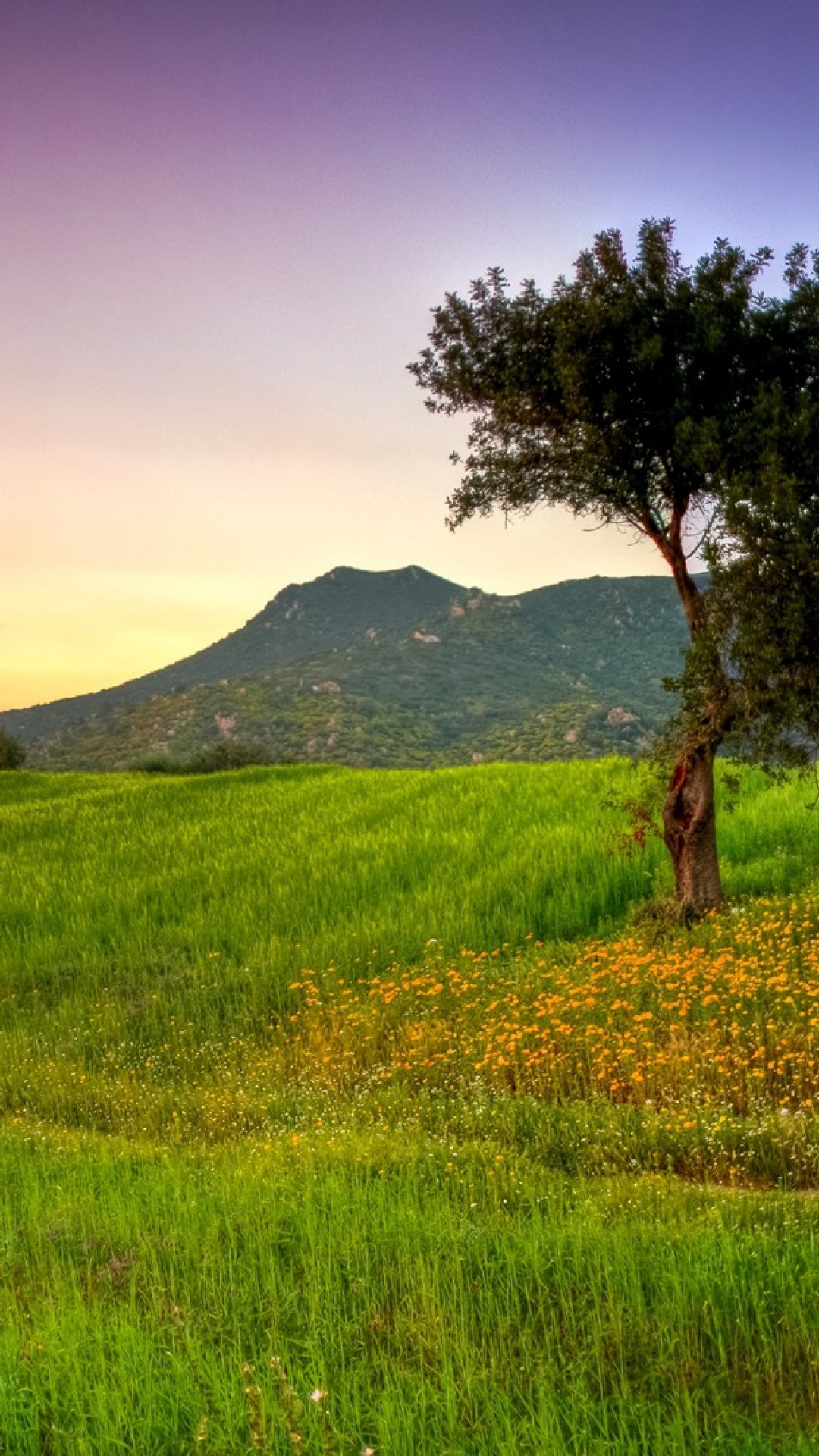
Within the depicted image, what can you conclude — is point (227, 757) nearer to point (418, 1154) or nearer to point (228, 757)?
point (228, 757)

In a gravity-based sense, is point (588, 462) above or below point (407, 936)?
above

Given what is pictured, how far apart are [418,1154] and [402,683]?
116293 millimetres

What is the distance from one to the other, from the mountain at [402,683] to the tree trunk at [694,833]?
54.8 m

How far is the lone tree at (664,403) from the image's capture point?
12.6 m

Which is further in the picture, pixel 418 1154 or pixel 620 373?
pixel 620 373

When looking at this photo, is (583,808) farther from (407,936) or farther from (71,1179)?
(71,1179)

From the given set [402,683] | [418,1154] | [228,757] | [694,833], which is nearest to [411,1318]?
[418,1154]

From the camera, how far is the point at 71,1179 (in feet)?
22.7

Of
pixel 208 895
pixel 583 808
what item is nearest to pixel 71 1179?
pixel 208 895

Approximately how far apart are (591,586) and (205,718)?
235ft

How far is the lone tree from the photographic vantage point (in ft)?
41.3

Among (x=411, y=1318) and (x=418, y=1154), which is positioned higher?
(x=411, y=1318)

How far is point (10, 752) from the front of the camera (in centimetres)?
7438

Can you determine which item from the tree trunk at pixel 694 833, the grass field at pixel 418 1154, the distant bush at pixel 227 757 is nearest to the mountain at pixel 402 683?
the distant bush at pixel 227 757
